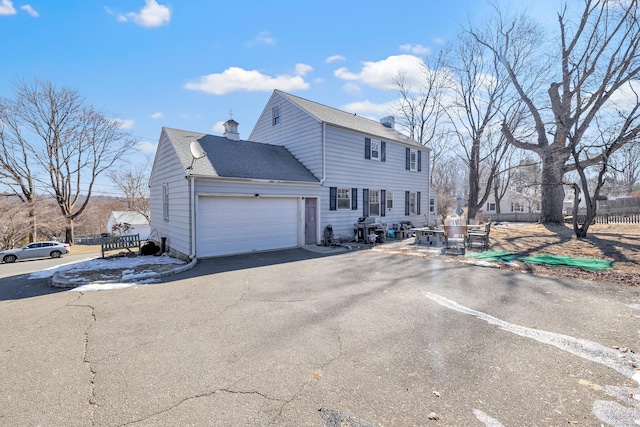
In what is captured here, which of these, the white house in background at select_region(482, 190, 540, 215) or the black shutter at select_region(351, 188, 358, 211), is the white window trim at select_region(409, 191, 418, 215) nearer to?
the black shutter at select_region(351, 188, 358, 211)

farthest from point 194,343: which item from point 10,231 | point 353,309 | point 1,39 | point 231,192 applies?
point 10,231

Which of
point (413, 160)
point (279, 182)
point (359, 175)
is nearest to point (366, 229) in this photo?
point (359, 175)

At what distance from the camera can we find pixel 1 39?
507 inches

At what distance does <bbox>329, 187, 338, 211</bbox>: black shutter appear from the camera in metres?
13.3

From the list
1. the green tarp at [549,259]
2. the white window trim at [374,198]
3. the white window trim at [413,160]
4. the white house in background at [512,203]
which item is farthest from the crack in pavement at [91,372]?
the white house in background at [512,203]

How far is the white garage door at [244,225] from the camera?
32.1ft

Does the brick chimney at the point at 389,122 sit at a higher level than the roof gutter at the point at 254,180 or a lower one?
higher

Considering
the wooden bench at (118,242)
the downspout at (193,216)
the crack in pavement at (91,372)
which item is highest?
the downspout at (193,216)

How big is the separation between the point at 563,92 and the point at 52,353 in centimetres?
2138

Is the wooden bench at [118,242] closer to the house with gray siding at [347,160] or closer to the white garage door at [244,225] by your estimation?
the white garage door at [244,225]

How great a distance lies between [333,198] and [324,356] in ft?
33.5

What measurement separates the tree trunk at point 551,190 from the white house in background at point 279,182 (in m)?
6.87

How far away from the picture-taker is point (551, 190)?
16.8 metres

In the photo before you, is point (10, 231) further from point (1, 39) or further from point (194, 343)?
point (194, 343)
